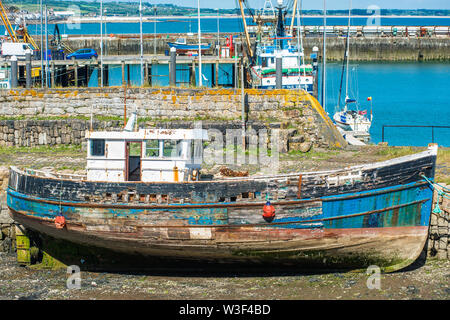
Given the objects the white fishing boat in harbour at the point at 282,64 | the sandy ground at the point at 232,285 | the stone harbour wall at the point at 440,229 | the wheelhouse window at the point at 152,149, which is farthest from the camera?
the white fishing boat in harbour at the point at 282,64

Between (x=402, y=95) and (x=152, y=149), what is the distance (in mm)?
41039

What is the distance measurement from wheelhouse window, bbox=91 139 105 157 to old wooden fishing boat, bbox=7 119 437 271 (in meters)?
0.02

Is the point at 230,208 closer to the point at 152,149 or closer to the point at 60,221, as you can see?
the point at 152,149

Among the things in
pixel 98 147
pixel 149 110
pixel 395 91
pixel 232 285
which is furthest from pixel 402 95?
pixel 232 285

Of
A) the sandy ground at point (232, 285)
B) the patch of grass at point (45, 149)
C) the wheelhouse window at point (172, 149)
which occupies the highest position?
the wheelhouse window at point (172, 149)

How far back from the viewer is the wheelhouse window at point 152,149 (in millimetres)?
15031

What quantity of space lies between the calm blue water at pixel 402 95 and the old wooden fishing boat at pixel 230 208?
68.9 ft

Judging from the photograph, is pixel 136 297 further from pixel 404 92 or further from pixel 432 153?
pixel 404 92

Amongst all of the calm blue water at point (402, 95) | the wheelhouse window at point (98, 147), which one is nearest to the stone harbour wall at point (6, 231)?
the wheelhouse window at point (98, 147)

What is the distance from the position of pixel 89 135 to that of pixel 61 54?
23339 millimetres

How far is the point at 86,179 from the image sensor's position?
15.3 metres

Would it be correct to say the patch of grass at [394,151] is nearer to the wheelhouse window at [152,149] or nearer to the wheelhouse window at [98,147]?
the wheelhouse window at [152,149]

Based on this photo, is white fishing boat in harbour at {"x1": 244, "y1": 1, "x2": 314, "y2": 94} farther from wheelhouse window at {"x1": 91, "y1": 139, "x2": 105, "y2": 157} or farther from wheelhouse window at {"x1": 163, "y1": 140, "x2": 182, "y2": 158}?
wheelhouse window at {"x1": 91, "y1": 139, "x2": 105, "y2": 157}
